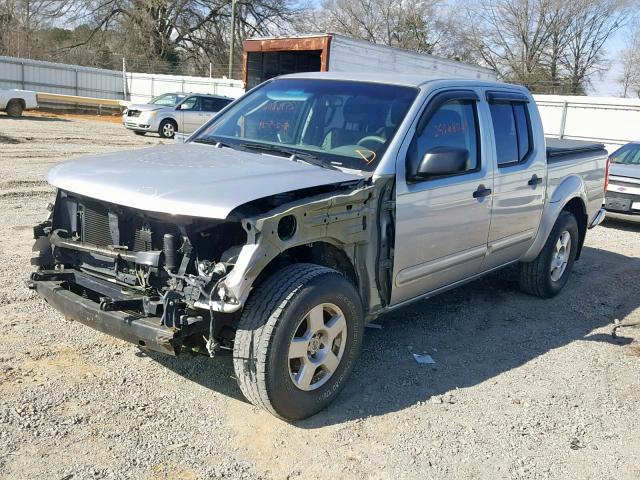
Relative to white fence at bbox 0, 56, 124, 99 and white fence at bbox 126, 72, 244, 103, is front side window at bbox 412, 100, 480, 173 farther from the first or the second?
white fence at bbox 0, 56, 124, 99

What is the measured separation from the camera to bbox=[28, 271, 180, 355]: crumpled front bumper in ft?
10.9

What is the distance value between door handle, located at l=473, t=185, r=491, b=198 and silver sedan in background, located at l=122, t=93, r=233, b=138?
723 inches

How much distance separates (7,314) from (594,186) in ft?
18.8

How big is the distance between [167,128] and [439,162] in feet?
64.6

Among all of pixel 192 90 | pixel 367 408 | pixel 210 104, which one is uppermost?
pixel 192 90

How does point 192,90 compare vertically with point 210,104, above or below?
above

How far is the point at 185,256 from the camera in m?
3.46

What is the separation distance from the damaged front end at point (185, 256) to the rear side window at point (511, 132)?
5.71 feet

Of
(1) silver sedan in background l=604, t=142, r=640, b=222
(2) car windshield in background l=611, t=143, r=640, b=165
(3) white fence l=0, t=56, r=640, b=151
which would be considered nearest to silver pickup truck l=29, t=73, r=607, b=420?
(1) silver sedan in background l=604, t=142, r=640, b=222

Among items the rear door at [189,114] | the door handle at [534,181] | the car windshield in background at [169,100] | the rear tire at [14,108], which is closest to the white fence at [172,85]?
the car windshield in background at [169,100]

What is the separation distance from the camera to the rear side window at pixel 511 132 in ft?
17.1

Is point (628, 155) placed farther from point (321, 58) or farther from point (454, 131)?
point (454, 131)

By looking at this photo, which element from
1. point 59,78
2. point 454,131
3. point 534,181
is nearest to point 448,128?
point 454,131

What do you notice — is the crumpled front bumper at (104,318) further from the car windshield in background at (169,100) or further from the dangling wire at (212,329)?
the car windshield in background at (169,100)
